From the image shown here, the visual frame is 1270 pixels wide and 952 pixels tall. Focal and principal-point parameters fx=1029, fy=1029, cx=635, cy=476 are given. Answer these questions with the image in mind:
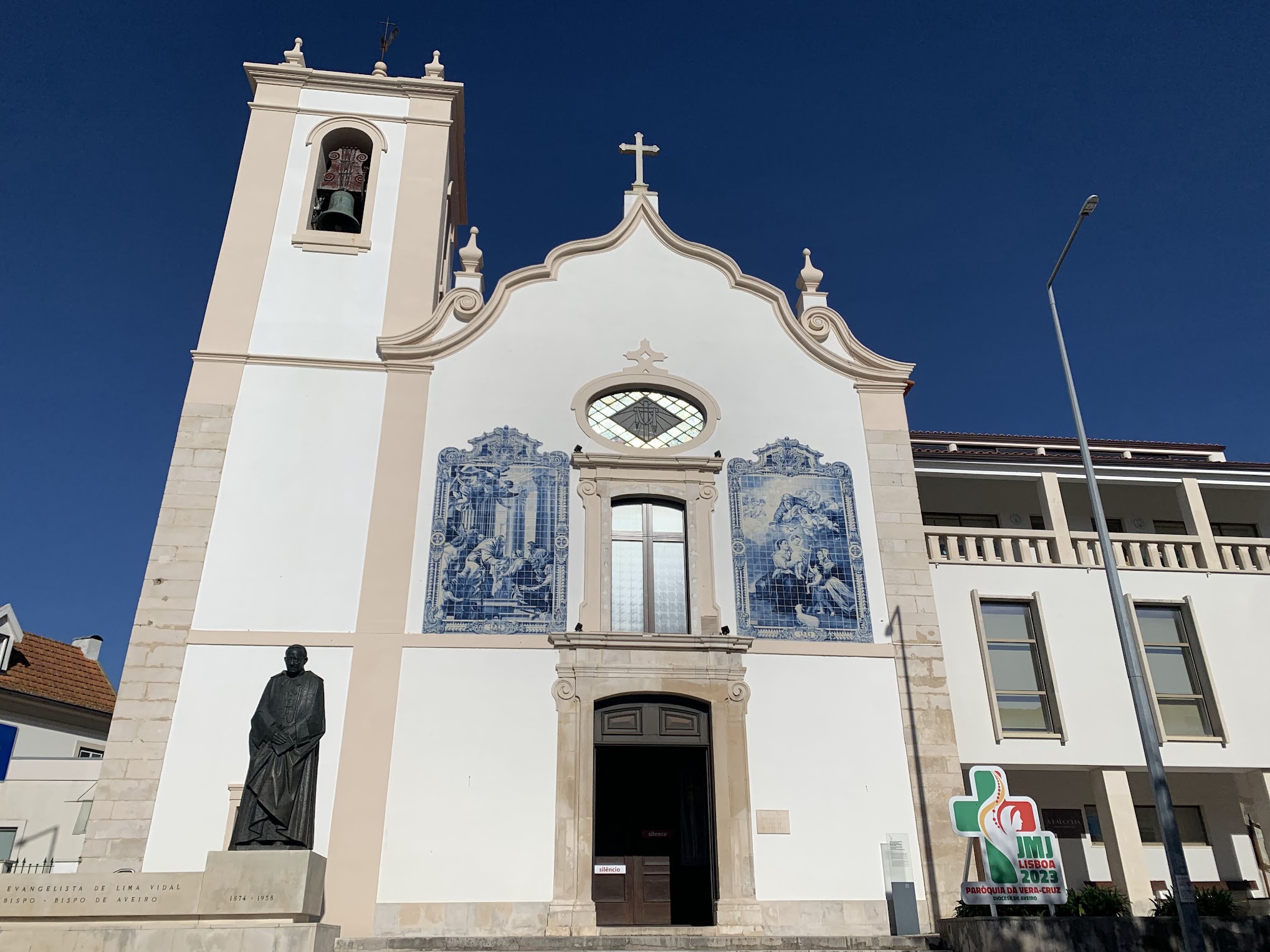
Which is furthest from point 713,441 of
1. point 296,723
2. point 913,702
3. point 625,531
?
point 296,723

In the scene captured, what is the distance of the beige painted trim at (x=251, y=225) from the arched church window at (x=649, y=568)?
273 inches

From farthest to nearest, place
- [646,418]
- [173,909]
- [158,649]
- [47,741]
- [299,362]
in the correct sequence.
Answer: [47,741]
[646,418]
[299,362]
[158,649]
[173,909]

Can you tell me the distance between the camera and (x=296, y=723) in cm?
1077

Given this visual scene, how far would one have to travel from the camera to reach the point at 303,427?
16.0m

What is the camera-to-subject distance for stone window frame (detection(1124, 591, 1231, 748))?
15625 millimetres

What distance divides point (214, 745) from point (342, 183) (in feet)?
34.5

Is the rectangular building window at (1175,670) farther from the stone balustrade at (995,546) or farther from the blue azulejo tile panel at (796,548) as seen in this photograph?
the blue azulejo tile panel at (796,548)

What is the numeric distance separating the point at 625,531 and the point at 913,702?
192 inches

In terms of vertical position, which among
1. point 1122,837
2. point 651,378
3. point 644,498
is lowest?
point 1122,837

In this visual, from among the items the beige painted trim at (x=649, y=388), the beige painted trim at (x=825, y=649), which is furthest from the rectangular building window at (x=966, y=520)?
the beige painted trim at (x=649, y=388)

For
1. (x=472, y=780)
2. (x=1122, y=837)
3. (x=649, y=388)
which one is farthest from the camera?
(x=649, y=388)

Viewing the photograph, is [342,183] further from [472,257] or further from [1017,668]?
[1017,668]

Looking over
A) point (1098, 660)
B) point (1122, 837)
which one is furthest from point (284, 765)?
point (1098, 660)

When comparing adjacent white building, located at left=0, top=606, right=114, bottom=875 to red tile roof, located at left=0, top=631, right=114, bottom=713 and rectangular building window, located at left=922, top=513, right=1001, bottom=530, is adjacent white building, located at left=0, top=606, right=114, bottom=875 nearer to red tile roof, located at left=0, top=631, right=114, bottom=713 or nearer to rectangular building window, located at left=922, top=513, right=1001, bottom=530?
red tile roof, located at left=0, top=631, right=114, bottom=713
